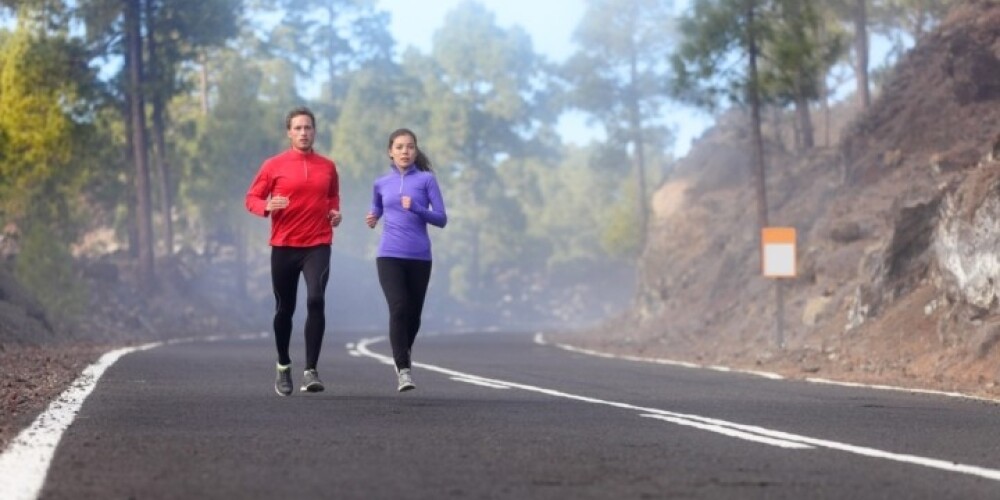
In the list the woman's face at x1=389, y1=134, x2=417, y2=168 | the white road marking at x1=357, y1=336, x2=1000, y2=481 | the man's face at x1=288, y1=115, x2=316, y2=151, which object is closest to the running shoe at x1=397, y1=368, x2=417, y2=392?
the white road marking at x1=357, y1=336, x2=1000, y2=481

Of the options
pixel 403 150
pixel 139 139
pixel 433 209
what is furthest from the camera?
pixel 139 139

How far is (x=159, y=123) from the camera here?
52875 mm

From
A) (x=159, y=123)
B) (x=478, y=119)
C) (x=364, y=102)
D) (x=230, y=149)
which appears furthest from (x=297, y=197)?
(x=478, y=119)

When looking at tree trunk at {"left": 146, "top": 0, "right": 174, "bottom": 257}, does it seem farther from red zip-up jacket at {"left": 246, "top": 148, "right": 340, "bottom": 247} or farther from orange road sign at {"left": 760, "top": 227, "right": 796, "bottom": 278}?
red zip-up jacket at {"left": 246, "top": 148, "right": 340, "bottom": 247}

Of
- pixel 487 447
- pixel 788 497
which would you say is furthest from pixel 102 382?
pixel 788 497

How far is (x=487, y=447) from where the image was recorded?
865 cm

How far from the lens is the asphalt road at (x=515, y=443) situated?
274 inches

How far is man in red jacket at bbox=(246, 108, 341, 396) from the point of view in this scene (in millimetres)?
13023

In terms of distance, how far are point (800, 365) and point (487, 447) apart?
16.0m

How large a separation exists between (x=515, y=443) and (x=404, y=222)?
4629 millimetres

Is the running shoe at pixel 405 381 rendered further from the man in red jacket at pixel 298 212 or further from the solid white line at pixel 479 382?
the solid white line at pixel 479 382

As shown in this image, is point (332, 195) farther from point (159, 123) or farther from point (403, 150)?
point (159, 123)

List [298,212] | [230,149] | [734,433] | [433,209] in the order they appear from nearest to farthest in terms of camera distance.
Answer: [734,433] → [298,212] → [433,209] → [230,149]

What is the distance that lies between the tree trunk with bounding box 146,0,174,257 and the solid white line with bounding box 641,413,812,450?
131 ft
